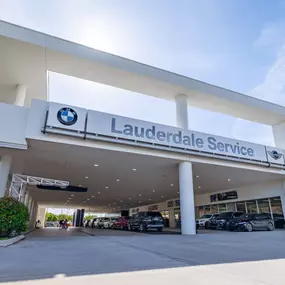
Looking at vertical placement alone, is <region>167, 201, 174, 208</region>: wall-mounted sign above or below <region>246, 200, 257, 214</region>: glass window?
above

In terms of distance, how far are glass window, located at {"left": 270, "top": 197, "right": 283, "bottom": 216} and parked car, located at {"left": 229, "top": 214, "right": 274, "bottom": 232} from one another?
99.2 inches

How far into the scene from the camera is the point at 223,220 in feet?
63.5

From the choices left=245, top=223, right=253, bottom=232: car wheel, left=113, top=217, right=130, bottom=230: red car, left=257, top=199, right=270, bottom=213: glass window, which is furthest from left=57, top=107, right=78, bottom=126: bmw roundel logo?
left=257, top=199, right=270, bottom=213: glass window

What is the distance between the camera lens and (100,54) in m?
13.9

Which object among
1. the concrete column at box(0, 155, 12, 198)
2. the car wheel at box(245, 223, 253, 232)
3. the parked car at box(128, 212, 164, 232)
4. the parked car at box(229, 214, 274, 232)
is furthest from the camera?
the parked car at box(128, 212, 164, 232)

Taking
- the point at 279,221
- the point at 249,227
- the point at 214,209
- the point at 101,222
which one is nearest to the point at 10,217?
the point at 249,227

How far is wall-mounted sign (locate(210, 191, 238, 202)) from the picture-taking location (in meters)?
24.2

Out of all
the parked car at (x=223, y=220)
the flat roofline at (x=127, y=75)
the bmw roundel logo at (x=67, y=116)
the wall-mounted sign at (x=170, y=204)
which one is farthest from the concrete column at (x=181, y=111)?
the wall-mounted sign at (x=170, y=204)

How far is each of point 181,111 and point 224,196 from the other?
13869 millimetres

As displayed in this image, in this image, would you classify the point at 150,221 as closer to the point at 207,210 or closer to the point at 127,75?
the point at 127,75

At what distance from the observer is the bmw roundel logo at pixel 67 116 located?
10656mm

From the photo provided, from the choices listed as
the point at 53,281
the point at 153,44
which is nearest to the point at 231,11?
the point at 153,44

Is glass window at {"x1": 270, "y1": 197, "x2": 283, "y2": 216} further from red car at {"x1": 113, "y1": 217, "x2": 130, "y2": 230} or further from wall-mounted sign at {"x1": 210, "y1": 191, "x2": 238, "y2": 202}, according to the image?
red car at {"x1": 113, "y1": 217, "x2": 130, "y2": 230}

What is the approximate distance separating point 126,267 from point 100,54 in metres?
12.4
